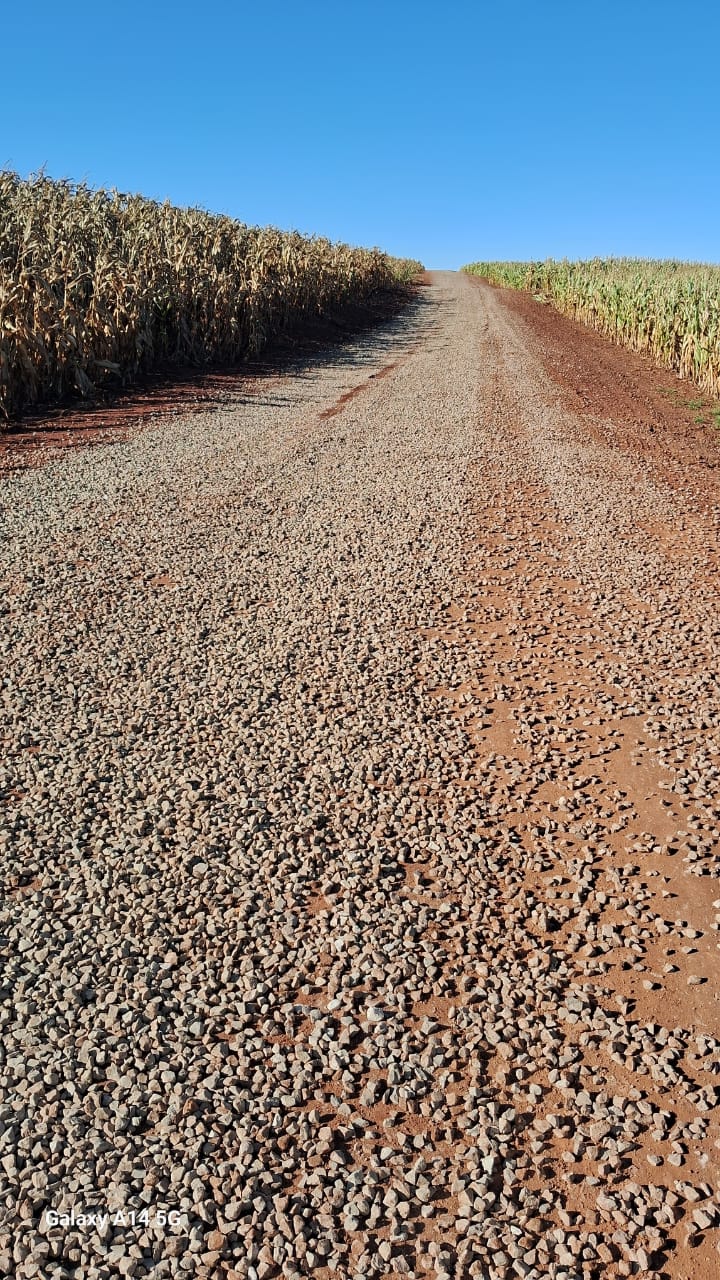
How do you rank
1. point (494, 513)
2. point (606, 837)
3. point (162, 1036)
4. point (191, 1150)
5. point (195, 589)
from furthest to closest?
point (494, 513)
point (195, 589)
point (606, 837)
point (162, 1036)
point (191, 1150)

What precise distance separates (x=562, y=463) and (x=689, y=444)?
307 centimetres

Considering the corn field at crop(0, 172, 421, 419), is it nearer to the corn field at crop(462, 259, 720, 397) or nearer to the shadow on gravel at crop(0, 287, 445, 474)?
the shadow on gravel at crop(0, 287, 445, 474)

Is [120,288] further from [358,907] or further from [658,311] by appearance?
[358,907]

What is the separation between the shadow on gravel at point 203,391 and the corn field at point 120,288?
52 cm

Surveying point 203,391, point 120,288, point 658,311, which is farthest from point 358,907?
point 658,311

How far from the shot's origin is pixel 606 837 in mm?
4336

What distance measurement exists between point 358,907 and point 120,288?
14409 mm

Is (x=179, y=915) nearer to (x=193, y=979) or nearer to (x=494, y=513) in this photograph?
(x=193, y=979)

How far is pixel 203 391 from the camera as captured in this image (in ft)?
52.0

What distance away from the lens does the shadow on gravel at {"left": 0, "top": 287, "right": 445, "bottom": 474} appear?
39.8ft

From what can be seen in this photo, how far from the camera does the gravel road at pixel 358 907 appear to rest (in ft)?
8.66

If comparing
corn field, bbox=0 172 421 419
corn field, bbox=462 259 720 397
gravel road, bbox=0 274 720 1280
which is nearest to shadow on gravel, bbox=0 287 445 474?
corn field, bbox=0 172 421 419

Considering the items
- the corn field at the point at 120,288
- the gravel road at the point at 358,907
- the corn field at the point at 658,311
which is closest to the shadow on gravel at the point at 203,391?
the corn field at the point at 120,288

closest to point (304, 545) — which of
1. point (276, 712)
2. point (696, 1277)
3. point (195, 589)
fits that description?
point (195, 589)
